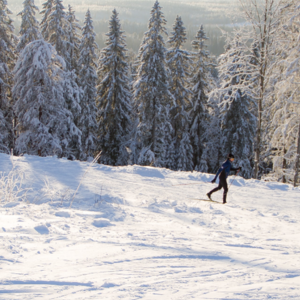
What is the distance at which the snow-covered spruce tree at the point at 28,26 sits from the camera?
21562mm

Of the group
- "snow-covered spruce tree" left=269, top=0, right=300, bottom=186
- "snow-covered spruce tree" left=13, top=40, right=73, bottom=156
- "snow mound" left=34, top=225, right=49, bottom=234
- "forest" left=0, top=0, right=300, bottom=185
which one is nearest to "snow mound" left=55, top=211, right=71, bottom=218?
"snow mound" left=34, top=225, right=49, bottom=234

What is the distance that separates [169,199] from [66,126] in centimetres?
1377

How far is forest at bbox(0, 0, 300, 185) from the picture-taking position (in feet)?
44.7

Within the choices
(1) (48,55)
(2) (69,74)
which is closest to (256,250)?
(1) (48,55)

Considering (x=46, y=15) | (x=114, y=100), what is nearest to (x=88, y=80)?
(x=114, y=100)

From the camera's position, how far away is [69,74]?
2064 cm

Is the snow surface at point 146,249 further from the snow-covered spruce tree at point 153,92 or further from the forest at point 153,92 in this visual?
the snow-covered spruce tree at point 153,92

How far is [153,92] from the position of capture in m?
23.2

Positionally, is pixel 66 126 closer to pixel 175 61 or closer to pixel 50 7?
pixel 50 7

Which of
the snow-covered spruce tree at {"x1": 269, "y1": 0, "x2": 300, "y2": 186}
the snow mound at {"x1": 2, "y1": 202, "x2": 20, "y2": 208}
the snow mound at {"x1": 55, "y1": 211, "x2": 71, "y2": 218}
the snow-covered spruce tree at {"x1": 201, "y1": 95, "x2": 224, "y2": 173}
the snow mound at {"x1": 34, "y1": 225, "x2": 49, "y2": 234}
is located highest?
the snow-covered spruce tree at {"x1": 269, "y1": 0, "x2": 300, "y2": 186}

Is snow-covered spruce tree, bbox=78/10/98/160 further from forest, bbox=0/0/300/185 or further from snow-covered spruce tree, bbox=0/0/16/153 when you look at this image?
snow-covered spruce tree, bbox=0/0/16/153

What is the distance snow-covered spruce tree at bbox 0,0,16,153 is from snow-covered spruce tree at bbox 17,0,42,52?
1053 millimetres

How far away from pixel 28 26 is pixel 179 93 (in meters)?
14.2

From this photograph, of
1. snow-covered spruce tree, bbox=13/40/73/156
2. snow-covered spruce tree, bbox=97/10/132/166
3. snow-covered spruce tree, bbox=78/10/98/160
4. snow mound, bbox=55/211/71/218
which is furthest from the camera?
snow-covered spruce tree, bbox=97/10/132/166
